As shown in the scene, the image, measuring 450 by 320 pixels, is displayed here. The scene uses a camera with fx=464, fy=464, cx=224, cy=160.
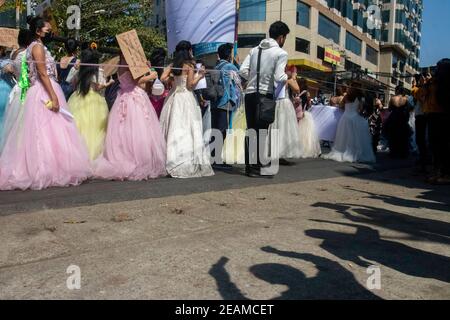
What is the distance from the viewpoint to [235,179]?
6.17 metres

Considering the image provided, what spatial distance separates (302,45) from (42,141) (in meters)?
40.6

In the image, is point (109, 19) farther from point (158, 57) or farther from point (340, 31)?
point (340, 31)

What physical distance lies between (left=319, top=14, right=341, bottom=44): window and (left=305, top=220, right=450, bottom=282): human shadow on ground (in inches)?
1786

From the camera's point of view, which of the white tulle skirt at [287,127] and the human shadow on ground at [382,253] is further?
the white tulle skirt at [287,127]

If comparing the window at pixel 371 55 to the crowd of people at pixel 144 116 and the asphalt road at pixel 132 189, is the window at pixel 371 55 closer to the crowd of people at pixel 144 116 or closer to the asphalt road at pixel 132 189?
the crowd of people at pixel 144 116

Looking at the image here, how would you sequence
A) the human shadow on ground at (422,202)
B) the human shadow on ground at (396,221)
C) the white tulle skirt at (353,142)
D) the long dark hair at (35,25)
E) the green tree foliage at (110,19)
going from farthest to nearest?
1. the green tree foliage at (110,19)
2. the white tulle skirt at (353,142)
3. the long dark hair at (35,25)
4. the human shadow on ground at (422,202)
5. the human shadow on ground at (396,221)

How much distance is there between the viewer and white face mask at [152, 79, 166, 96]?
7293mm

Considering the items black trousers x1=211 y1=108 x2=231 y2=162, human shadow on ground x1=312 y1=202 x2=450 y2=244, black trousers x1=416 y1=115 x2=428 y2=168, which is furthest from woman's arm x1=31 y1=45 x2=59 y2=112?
black trousers x1=416 y1=115 x2=428 y2=168

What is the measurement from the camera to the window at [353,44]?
55.2 m

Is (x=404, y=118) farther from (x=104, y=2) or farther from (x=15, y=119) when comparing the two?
(x=104, y=2)

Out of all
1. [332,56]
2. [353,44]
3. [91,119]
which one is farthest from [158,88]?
[353,44]

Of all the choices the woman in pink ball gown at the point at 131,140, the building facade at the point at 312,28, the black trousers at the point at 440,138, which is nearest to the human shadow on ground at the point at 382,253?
the woman in pink ball gown at the point at 131,140

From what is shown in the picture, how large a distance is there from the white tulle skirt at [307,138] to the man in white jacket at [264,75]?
10.9 feet
